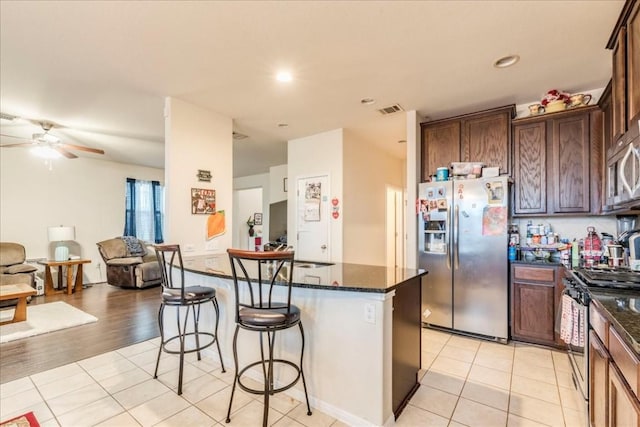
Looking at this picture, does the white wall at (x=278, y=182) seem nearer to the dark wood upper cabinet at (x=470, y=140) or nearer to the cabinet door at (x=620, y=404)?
the dark wood upper cabinet at (x=470, y=140)

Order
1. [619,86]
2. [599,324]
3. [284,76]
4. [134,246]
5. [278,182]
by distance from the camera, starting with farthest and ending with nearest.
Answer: [278,182], [134,246], [284,76], [619,86], [599,324]

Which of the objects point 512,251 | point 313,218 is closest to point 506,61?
point 512,251

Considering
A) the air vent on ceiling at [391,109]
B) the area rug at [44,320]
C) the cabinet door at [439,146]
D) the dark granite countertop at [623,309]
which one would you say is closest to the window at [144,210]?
the area rug at [44,320]

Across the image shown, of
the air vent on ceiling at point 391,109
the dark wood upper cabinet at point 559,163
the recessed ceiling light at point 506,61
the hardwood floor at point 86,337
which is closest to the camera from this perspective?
the recessed ceiling light at point 506,61

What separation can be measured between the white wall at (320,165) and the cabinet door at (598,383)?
2948 mm

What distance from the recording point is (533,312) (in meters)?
3.03

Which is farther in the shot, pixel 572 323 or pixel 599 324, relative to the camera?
pixel 572 323

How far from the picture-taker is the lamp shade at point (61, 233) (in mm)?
5609

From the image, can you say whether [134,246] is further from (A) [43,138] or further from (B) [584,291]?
(B) [584,291]

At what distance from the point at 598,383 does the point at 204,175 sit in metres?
3.72

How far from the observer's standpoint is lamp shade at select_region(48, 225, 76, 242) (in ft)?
18.4

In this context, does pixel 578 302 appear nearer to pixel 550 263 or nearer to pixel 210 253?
pixel 550 263

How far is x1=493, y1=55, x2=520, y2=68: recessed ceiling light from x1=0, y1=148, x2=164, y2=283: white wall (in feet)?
24.6

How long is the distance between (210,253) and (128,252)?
3896 millimetres
